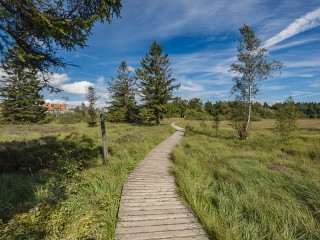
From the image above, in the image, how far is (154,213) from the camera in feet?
13.9

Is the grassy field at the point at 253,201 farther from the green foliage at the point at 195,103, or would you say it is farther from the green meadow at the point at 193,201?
the green foliage at the point at 195,103

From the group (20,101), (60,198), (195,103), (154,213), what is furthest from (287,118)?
(195,103)

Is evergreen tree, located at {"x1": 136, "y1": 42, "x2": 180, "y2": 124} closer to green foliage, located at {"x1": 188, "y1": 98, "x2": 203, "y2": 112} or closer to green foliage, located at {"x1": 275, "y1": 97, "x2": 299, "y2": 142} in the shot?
green foliage, located at {"x1": 275, "y1": 97, "x2": 299, "y2": 142}

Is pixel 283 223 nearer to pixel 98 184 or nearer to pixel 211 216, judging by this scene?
pixel 211 216

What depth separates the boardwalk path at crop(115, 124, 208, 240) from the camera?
352 centimetres

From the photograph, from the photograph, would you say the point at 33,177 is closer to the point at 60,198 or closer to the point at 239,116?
the point at 60,198

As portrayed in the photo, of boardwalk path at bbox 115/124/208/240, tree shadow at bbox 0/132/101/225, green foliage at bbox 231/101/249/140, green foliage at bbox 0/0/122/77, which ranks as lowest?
boardwalk path at bbox 115/124/208/240

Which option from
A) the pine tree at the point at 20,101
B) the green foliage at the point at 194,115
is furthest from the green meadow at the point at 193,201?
the green foliage at the point at 194,115

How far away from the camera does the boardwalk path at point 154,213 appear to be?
3.52m

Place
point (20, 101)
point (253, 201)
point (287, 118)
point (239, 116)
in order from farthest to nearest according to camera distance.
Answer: point (20, 101) → point (239, 116) → point (287, 118) → point (253, 201)

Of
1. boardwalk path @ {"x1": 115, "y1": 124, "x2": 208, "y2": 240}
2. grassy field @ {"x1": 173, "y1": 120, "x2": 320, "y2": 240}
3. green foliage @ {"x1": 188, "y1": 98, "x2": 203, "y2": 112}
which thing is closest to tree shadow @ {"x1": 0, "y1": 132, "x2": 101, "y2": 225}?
boardwalk path @ {"x1": 115, "y1": 124, "x2": 208, "y2": 240}

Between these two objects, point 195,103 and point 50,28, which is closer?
point 50,28

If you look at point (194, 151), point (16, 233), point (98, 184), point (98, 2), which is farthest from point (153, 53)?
point (16, 233)

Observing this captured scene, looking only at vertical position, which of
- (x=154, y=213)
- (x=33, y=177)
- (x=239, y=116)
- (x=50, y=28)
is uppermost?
(x=50, y=28)
